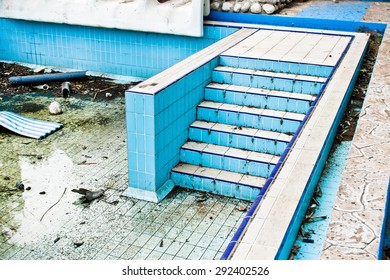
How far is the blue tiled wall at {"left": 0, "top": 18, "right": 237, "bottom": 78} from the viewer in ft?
27.9

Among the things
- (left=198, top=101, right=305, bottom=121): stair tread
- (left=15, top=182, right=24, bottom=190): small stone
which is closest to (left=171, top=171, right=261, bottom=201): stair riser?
(left=198, top=101, right=305, bottom=121): stair tread

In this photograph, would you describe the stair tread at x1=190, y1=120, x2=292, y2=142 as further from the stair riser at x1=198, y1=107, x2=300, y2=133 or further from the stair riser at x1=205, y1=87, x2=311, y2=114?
the stair riser at x1=205, y1=87, x2=311, y2=114

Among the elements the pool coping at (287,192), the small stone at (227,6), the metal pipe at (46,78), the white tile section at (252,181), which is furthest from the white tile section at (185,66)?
the metal pipe at (46,78)

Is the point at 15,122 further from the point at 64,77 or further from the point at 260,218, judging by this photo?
the point at 260,218

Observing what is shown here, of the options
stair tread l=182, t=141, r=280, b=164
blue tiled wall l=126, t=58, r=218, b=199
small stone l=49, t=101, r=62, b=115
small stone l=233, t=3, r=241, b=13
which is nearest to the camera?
blue tiled wall l=126, t=58, r=218, b=199

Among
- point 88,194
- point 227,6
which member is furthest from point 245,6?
point 88,194

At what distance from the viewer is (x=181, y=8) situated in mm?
8305

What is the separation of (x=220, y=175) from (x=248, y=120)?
82 cm

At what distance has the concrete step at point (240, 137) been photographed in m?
5.89

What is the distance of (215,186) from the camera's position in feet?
18.7

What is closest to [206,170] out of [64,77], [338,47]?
[338,47]

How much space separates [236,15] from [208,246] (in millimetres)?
4708

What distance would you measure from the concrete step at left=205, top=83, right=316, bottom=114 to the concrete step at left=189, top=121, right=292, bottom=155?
1.26 ft

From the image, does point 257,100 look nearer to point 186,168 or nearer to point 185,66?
point 185,66
